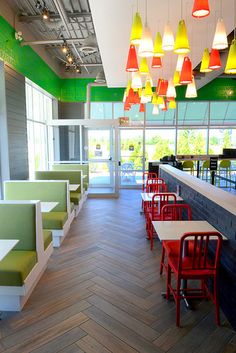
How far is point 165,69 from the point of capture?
6547 millimetres

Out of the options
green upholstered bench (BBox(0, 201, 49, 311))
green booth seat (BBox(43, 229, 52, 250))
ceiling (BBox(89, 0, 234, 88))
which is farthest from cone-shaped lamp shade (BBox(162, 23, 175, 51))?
green booth seat (BBox(43, 229, 52, 250))

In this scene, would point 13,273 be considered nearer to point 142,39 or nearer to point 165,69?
point 142,39

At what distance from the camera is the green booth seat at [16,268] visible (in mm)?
2738

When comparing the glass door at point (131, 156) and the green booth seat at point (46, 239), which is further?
the glass door at point (131, 156)

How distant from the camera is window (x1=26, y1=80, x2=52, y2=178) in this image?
23.4 ft

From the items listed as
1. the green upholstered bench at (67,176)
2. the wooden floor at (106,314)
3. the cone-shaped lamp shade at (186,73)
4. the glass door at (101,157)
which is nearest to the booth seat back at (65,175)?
the green upholstered bench at (67,176)

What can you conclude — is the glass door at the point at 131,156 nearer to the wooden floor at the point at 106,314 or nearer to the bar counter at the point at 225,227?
the wooden floor at the point at 106,314

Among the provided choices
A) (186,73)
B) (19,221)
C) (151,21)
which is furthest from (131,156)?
(19,221)

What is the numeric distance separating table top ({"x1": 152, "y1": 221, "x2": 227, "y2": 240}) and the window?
486 cm

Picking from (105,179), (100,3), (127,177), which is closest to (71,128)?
(105,179)

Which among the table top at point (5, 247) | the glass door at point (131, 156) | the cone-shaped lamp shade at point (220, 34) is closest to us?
the table top at point (5, 247)

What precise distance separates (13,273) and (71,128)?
627 centimetres

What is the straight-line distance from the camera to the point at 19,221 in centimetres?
316

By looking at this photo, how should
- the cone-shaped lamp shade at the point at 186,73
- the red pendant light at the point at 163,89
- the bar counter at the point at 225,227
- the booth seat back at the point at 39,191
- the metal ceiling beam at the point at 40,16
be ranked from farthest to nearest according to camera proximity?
the metal ceiling beam at the point at 40,16 < the booth seat back at the point at 39,191 < the red pendant light at the point at 163,89 < the cone-shaped lamp shade at the point at 186,73 < the bar counter at the point at 225,227
